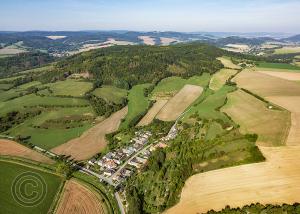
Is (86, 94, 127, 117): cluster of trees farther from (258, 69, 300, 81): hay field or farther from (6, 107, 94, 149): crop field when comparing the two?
(258, 69, 300, 81): hay field

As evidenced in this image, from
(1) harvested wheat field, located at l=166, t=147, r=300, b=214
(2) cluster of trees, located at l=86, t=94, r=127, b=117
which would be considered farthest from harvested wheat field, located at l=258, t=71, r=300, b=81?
(1) harvested wheat field, located at l=166, t=147, r=300, b=214

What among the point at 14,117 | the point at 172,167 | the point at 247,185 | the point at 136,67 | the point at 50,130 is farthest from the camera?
the point at 136,67

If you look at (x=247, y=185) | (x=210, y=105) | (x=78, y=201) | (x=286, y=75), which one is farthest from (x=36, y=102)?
(x=286, y=75)

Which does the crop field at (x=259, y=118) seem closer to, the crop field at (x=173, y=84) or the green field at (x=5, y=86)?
the crop field at (x=173, y=84)

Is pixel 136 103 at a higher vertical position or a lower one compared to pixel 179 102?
lower

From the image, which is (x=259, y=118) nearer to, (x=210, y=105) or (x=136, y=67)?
(x=210, y=105)

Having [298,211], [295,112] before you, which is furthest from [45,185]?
[295,112]
